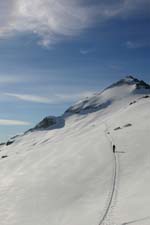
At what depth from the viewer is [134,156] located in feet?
148

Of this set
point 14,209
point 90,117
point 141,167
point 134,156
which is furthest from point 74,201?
point 90,117

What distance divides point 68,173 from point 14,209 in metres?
12.2

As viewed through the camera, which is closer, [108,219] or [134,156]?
[108,219]

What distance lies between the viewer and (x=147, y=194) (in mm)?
28203

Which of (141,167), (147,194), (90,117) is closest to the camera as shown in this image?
(147,194)

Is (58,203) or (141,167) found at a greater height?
(141,167)

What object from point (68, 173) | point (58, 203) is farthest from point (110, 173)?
point (58, 203)

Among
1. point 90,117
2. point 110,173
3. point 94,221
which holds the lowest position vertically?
point 94,221

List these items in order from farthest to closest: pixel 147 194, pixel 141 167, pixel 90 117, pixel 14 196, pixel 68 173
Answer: pixel 90 117 < pixel 68 173 < pixel 141 167 < pixel 14 196 < pixel 147 194

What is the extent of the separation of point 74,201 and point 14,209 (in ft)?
17.4

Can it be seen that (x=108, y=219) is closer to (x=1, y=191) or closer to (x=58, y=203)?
A: (x=58, y=203)

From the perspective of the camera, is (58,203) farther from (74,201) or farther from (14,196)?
(14,196)

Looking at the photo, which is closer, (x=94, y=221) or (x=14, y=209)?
(x=94, y=221)

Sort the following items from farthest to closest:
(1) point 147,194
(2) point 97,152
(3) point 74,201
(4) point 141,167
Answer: (2) point 97,152
(4) point 141,167
(3) point 74,201
(1) point 147,194
